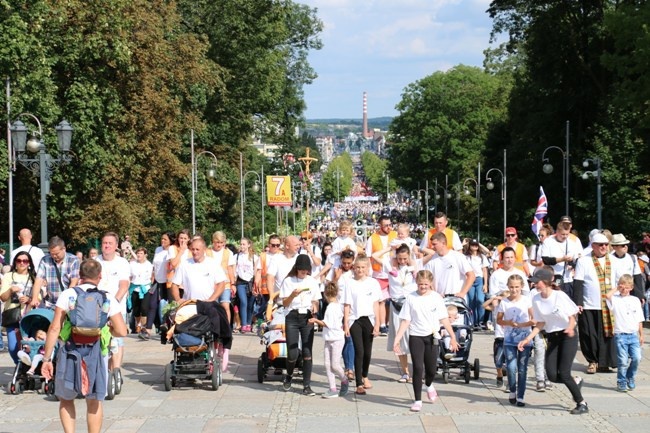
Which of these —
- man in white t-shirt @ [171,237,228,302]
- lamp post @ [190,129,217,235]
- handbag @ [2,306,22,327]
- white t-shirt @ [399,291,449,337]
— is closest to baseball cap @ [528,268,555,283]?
white t-shirt @ [399,291,449,337]

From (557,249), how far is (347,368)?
421 cm

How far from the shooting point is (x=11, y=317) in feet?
48.2

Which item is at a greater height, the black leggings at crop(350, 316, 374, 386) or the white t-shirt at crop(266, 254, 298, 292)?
the white t-shirt at crop(266, 254, 298, 292)

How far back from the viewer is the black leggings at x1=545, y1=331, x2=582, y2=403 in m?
12.1

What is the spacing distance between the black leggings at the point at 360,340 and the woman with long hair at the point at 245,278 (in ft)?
24.9

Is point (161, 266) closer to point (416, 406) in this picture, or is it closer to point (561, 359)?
point (416, 406)

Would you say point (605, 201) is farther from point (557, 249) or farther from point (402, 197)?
point (402, 197)

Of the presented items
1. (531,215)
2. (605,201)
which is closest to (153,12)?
(605,201)

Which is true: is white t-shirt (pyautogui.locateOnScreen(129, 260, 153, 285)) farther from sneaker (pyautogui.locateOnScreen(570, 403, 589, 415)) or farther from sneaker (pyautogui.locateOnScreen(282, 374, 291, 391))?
sneaker (pyautogui.locateOnScreen(570, 403, 589, 415))

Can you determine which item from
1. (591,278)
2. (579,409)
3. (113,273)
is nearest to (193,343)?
(113,273)

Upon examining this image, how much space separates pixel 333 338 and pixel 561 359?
103 inches

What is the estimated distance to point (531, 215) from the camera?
57.7m

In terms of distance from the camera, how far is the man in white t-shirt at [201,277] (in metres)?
14.6

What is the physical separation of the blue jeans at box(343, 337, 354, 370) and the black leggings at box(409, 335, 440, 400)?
155 centimetres
